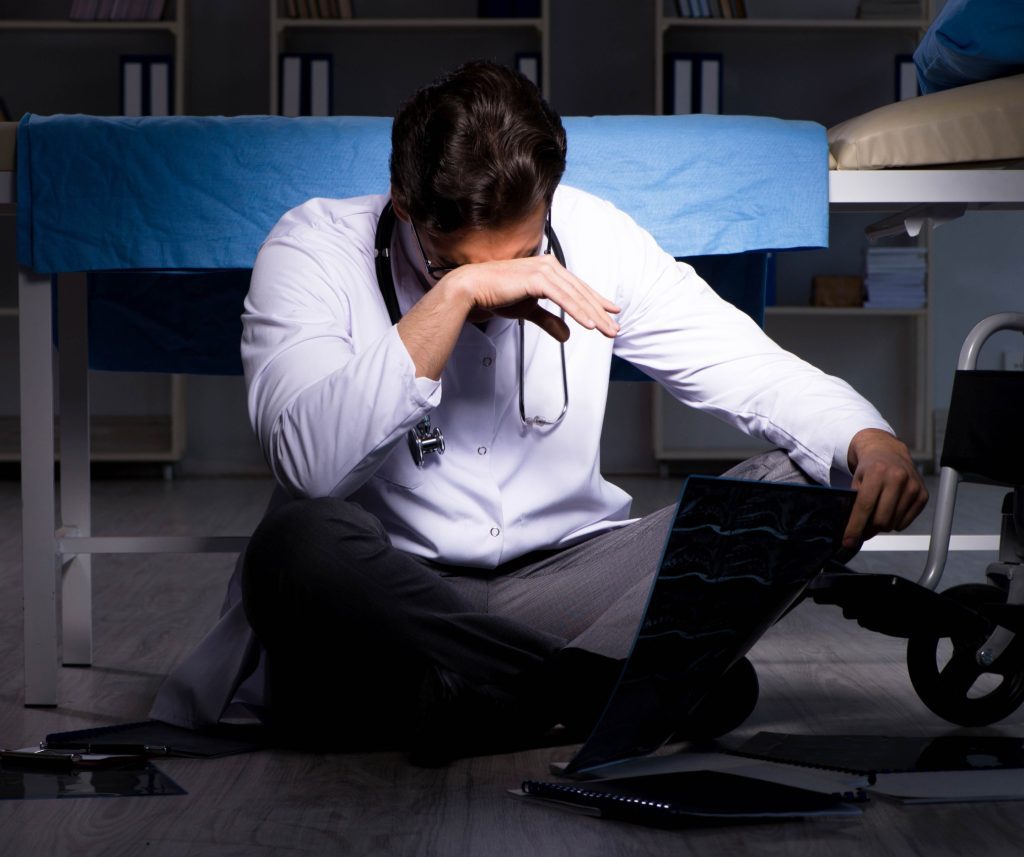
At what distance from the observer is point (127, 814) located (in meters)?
1.13

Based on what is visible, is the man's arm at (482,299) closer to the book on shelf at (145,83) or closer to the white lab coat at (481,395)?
the white lab coat at (481,395)

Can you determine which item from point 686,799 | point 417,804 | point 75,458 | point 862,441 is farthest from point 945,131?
point 75,458

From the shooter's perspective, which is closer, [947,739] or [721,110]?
[947,739]

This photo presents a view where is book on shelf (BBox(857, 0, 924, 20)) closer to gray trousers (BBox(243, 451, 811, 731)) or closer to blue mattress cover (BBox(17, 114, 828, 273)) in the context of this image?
blue mattress cover (BBox(17, 114, 828, 273))

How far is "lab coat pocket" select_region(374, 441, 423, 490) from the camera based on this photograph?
140cm

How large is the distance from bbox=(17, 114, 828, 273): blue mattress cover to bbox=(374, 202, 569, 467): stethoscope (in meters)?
0.16

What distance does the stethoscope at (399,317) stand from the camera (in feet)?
4.53

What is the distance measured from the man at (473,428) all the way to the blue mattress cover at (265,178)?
9cm

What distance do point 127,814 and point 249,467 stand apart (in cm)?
387

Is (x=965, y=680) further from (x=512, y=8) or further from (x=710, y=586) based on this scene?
(x=512, y=8)

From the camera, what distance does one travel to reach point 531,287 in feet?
4.01

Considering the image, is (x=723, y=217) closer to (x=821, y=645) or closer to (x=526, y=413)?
(x=526, y=413)

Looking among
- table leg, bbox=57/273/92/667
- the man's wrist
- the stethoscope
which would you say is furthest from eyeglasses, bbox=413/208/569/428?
table leg, bbox=57/273/92/667

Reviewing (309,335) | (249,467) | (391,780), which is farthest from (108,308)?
(249,467)
